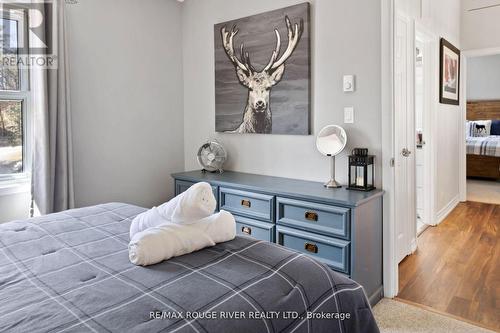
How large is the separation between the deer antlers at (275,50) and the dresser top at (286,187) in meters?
0.89

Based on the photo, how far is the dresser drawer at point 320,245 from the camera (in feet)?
7.18

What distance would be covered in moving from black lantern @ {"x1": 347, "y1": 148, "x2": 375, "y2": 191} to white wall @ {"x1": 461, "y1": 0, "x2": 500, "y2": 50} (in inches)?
140

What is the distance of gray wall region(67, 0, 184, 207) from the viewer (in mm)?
2865

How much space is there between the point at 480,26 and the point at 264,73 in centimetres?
360

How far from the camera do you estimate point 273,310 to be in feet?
3.33

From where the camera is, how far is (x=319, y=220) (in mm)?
2277

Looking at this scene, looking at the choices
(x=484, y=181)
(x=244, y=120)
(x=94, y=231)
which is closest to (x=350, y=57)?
(x=244, y=120)

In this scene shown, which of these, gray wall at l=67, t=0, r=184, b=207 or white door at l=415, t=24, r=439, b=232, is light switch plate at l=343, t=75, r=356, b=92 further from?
gray wall at l=67, t=0, r=184, b=207

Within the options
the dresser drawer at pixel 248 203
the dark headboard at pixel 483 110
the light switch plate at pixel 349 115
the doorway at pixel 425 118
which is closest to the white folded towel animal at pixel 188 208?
the dresser drawer at pixel 248 203

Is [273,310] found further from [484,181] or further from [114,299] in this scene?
[484,181]

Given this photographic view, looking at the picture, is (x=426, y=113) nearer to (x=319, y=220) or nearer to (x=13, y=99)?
(x=319, y=220)

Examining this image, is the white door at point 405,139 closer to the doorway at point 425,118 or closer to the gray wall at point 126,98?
the doorway at point 425,118

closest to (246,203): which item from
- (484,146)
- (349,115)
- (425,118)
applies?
(349,115)

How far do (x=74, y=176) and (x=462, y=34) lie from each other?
5058mm
